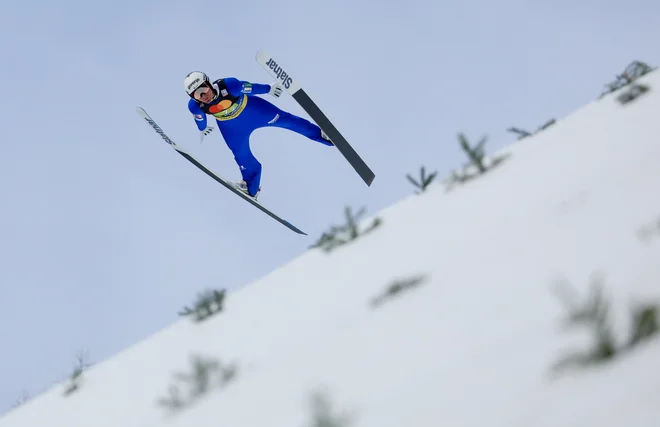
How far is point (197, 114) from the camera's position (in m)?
8.04

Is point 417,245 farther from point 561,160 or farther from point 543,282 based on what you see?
point 543,282

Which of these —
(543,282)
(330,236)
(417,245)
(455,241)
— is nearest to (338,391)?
(543,282)

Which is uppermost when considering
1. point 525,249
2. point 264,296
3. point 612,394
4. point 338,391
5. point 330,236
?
point 330,236

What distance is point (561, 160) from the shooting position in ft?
20.2

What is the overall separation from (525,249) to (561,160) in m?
2.79

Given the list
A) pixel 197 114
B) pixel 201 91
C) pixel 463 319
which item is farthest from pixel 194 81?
pixel 463 319

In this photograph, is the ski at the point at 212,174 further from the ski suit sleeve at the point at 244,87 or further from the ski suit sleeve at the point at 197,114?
the ski suit sleeve at the point at 244,87

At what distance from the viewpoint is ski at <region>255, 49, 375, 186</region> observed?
24.1 ft

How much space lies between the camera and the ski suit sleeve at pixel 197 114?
8.02 metres

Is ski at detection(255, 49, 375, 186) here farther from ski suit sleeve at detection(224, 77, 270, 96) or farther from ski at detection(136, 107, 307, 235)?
ski at detection(136, 107, 307, 235)

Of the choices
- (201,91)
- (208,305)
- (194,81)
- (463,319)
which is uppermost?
(194,81)

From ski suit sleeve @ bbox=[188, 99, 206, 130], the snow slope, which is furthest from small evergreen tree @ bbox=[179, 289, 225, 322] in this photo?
ski suit sleeve @ bbox=[188, 99, 206, 130]

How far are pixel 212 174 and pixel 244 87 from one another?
65.3 inches

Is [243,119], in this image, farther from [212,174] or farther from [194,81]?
[212,174]
